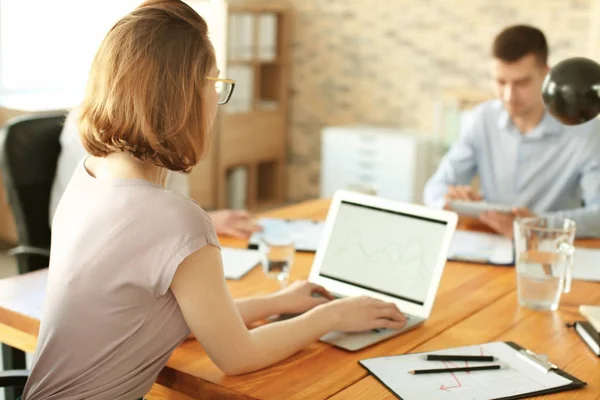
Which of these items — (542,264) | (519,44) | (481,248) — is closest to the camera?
(542,264)

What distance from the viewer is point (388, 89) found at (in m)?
5.68

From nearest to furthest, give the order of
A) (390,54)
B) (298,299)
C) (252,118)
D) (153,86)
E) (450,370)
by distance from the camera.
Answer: (153,86)
(450,370)
(298,299)
(390,54)
(252,118)

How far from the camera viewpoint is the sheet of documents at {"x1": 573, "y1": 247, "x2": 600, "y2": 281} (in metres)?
2.02

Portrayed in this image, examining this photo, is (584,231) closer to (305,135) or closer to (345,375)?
(345,375)

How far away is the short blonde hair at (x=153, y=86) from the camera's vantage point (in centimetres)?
128

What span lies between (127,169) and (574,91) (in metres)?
0.85

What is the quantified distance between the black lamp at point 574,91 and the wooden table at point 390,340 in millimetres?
443

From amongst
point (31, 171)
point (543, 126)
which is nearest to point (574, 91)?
point (543, 126)

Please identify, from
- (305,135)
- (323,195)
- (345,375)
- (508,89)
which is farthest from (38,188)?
(305,135)

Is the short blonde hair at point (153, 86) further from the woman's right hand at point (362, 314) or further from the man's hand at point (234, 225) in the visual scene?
the man's hand at point (234, 225)

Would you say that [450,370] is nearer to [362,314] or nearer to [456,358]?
[456,358]

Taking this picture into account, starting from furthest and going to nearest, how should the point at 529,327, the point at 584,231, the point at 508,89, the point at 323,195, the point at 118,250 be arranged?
the point at 323,195 → the point at 508,89 → the point at 584,231 → the point at 529,327 → the point at 118,250

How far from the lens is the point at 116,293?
1.32 m

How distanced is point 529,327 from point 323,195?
3.97m
